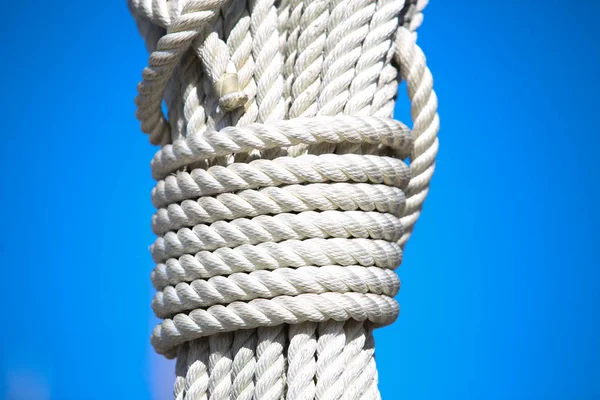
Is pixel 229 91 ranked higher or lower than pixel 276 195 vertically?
higher

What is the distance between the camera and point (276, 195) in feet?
2.53

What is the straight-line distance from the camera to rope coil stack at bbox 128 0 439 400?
770mm

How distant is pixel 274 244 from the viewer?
767mm

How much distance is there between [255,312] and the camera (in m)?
0.76

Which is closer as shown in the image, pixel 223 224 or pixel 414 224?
pixel 223 224

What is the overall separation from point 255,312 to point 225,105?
0.19m

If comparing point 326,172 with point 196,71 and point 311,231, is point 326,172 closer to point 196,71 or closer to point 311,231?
point 311,231

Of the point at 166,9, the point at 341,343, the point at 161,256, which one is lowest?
the point at 341,343

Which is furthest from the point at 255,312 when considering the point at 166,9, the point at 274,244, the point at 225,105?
the point at 166,9

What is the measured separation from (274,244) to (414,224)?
9.6 inches

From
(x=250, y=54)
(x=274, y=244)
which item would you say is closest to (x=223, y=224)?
(x=274, y=244)

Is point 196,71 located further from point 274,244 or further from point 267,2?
point 274,244

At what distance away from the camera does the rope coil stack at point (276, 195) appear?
0.77 m

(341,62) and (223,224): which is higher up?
(341,62)
